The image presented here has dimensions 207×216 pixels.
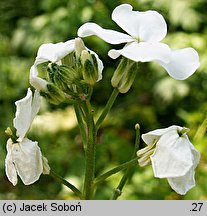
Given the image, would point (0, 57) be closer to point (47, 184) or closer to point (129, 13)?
point (47, 184)

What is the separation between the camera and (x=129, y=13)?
855 mm

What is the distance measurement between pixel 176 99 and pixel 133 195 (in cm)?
56

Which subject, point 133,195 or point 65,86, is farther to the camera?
point 133,195

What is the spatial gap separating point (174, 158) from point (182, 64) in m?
0.13

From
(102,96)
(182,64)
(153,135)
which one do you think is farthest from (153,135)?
(102,96)

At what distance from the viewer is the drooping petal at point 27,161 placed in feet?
2.66

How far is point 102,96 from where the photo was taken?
230cm

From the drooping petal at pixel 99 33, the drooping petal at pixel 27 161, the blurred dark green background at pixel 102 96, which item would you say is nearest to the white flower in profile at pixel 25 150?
the drooping petal at pixel 27 161

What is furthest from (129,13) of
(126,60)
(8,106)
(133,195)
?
(8,106)

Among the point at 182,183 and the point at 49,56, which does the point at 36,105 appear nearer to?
the point at 49,56

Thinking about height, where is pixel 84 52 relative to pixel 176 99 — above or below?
above
